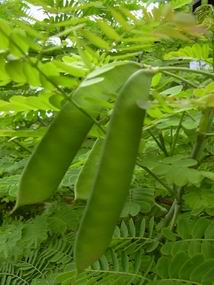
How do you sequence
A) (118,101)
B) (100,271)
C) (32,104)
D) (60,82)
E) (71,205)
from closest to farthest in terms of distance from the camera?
1. (118,101)
2. (60,82)
3. (32,104)
4. (100,271)
5. (71,205)

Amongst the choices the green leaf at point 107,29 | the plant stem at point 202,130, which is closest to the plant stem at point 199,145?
the plant stem at point 202,130

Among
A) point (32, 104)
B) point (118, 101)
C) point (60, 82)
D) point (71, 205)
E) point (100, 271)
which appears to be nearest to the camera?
point (118, 101)

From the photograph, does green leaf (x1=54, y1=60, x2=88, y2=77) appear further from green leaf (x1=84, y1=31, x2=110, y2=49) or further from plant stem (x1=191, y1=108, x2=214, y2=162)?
plant stem (x1=191, y1=108, x2=214, y2=162)

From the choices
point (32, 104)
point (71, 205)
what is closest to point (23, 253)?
point (71, 205)

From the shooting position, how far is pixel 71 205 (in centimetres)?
114

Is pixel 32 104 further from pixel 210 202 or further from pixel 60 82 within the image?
pixel 210 202

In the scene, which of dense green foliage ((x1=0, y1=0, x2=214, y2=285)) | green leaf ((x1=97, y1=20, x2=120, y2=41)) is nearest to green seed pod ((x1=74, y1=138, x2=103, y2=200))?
dense green foliage ((x1=0, y1=0, x2=214, y2=285))

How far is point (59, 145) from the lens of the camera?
62 cm

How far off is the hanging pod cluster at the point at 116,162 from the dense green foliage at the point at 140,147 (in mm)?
23

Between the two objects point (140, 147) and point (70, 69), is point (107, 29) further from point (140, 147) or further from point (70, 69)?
point (140, 147)

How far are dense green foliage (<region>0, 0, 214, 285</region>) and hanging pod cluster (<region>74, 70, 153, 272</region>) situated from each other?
0.02 m

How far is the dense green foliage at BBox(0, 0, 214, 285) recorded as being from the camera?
25.3 inches

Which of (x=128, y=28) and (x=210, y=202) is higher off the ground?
(x=128, y=28)

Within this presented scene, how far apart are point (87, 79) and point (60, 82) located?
7 cm
